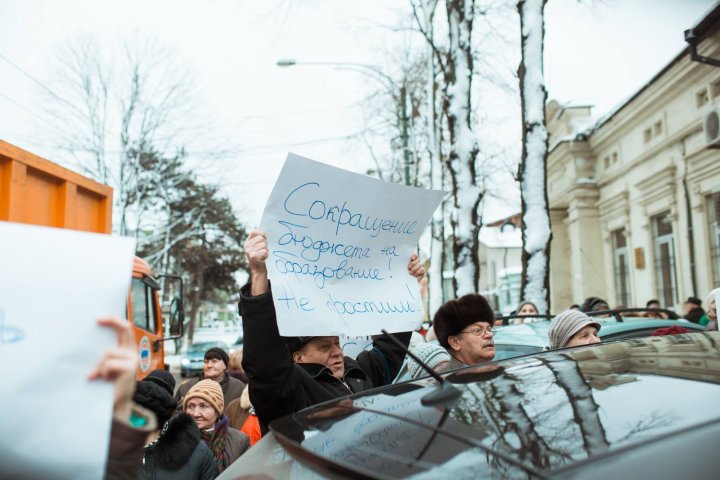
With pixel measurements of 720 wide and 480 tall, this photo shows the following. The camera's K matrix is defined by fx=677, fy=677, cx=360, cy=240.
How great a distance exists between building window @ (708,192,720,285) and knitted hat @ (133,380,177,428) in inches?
551

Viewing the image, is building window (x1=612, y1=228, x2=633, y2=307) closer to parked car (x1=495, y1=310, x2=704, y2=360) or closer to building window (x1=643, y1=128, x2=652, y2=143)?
building window (x1=643, y1=128, x2=652, y2=143)

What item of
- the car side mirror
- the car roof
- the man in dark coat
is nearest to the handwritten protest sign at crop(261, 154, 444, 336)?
the car roof

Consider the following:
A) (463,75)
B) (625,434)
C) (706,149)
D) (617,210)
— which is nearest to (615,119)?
(617,210)

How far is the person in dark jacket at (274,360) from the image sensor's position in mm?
2463

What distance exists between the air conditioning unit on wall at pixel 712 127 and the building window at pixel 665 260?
11.5ft

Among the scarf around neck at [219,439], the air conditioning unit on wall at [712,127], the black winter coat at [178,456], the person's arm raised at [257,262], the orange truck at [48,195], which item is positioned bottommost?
the scarf around neck at [219,439]

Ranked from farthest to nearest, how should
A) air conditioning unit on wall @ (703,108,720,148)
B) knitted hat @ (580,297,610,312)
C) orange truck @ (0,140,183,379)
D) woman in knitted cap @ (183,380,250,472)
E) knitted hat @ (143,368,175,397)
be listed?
air conditioning unit on wall @ (703,108,720,148) → knitted hat @ (580,297,610,312) → orange truck @ (0,140,183,379) → woman in knitted cap @ (183,380,250,472) → knitted hat @ (143,368,175,397)

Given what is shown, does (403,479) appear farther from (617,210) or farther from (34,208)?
(617,210)

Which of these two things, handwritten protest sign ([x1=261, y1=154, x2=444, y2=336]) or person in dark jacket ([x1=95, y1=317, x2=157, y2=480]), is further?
handwritten protest sign ([x1=261, y1=154, x2=444, y2=336])

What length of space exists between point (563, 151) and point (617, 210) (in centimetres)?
339

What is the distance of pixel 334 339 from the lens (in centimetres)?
295

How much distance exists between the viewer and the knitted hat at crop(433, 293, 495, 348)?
155 inches

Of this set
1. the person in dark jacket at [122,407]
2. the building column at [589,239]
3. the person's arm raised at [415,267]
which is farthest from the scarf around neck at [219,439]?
the building column at [589,239]

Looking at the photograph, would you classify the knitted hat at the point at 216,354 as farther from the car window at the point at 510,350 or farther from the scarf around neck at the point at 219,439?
the car window at the point at 510,350
